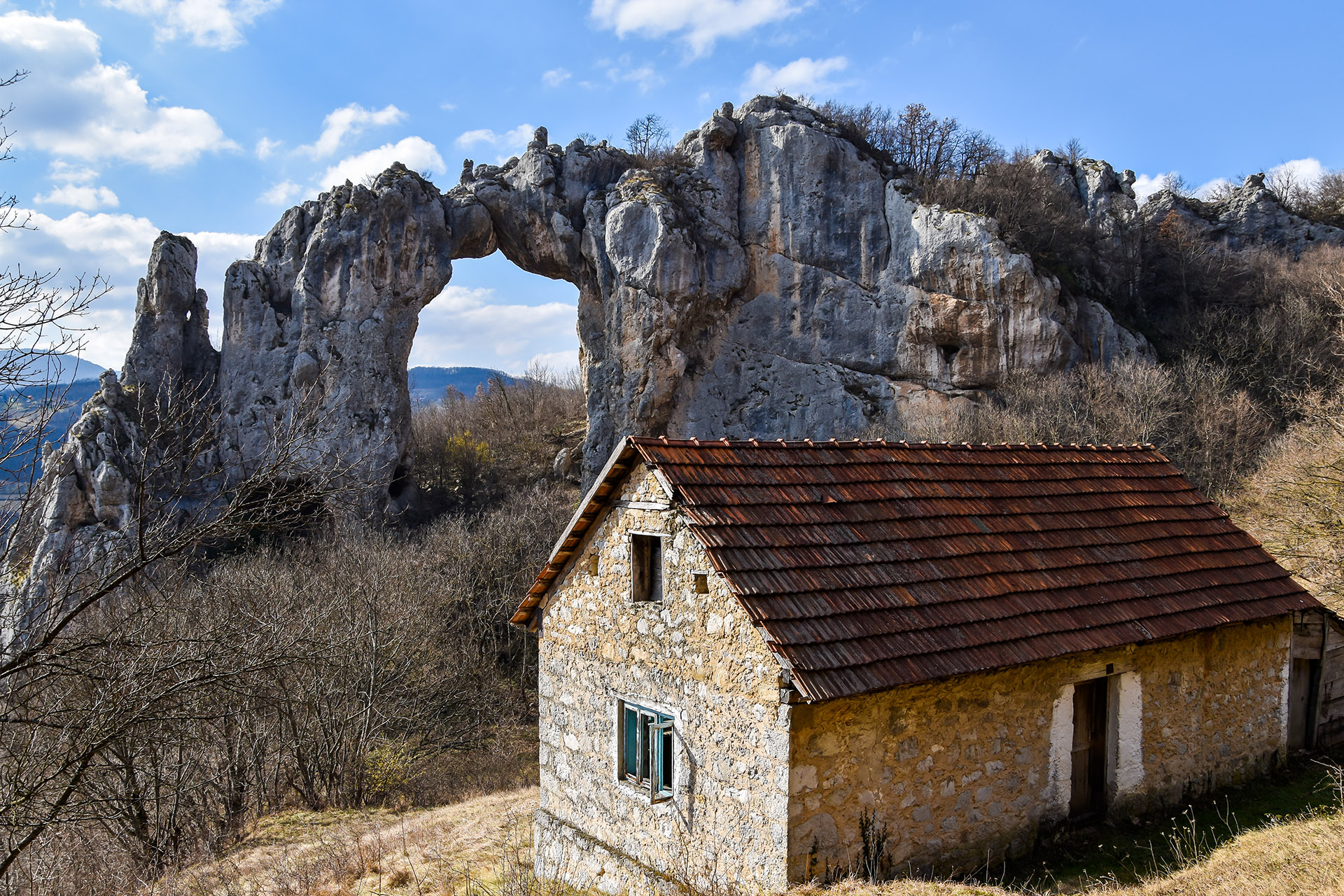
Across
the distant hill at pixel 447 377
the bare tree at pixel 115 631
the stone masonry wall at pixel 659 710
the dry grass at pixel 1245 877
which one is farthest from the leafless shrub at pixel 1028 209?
the distant hill at pixel 447 377

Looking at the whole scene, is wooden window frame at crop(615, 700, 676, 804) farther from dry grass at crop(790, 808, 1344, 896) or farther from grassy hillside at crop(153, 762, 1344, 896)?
dry grass at crop(790, 808, 1344, 896)

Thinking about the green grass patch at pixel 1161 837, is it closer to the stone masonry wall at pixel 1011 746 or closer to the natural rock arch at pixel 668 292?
the stone masonry wall at pixel 1011 746

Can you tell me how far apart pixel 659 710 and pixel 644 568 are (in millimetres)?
1411

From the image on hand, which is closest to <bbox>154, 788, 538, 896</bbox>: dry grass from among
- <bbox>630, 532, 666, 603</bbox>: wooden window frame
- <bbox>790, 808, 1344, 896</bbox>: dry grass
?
<bbox>630, 532, 666, 603</bbox>: wooden window frame

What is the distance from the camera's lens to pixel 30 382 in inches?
229

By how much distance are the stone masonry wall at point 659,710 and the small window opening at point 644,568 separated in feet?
0.36

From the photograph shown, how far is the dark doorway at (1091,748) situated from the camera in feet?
29.2

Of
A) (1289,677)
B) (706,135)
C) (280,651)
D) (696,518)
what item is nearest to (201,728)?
(280,651)

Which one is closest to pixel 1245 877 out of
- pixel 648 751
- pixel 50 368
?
pixel 648 751

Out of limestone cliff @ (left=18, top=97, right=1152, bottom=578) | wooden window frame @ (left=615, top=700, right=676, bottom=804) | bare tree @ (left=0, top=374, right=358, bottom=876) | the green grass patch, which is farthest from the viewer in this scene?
limestone cliff @ (left=18, top=97, right=1152, bottom=578)

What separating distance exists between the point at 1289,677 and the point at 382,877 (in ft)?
39.3

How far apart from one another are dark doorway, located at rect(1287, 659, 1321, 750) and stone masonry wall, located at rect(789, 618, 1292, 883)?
2.89ft

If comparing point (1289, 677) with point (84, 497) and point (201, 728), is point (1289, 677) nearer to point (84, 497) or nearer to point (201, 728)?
point (201, 728)

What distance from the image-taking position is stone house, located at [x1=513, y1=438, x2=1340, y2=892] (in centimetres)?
693
